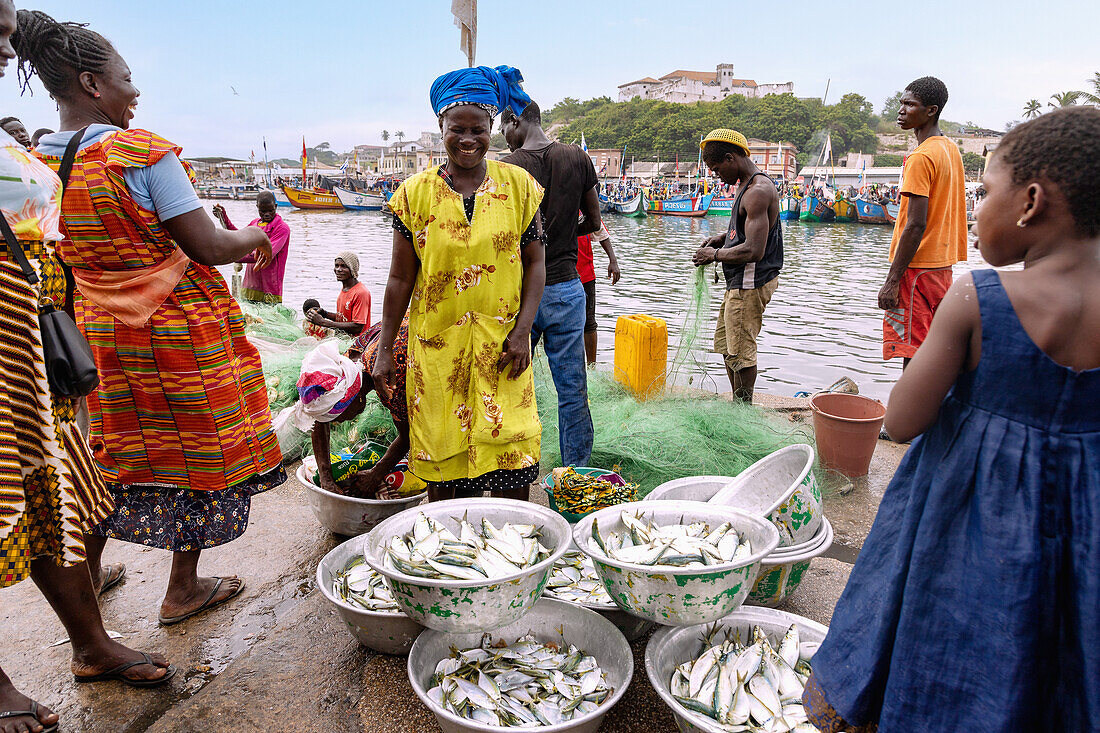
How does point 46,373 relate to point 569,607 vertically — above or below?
above

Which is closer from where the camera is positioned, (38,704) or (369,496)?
(38,704)

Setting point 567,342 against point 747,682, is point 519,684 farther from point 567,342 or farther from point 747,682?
point 567,342

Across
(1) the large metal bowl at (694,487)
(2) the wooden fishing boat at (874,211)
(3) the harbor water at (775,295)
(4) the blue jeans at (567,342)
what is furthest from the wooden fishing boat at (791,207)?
(1) the large metal bowl at (694,487)

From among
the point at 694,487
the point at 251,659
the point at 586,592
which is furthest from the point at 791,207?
the point at 251,659

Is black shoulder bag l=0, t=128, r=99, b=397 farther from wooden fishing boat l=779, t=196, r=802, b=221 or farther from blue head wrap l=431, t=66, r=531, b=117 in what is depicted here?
wooden fishing boat l=779, t=196, r=802, b=221

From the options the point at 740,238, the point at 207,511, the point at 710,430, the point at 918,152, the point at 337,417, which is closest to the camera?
the point at 207,511

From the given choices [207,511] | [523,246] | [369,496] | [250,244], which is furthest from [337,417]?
[523,246]

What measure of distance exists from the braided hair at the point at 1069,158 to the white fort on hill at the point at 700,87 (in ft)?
417

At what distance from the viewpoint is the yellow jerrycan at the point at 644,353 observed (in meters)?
5.23

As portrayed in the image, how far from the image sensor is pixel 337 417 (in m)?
2.97

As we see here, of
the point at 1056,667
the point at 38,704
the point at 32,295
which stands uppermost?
the point at 32,295

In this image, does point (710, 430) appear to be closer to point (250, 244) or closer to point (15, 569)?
point (250, 244)

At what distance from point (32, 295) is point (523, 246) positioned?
1.60 m

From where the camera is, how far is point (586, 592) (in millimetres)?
2408
